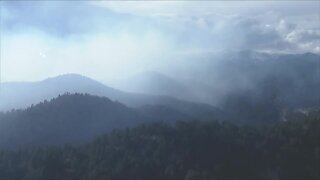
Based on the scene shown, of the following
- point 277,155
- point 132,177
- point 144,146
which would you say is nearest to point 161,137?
point 144,146

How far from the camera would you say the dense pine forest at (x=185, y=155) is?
13325cm

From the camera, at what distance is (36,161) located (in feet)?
504

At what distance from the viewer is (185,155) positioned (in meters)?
138

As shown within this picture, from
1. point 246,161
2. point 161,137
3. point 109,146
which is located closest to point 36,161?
point 109,146

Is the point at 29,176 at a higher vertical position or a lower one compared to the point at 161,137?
lower

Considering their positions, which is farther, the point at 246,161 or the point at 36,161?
the point at 36,161

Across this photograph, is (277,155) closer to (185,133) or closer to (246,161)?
(246,161)

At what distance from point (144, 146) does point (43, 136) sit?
59.9m

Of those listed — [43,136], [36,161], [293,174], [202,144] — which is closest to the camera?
[293,174]

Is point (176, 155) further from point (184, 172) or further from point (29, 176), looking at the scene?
point (29, 176)

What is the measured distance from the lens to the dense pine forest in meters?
133

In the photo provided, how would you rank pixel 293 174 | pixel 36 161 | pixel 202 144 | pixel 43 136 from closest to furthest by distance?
pixel 293 174 → pixel 202 144 → pixel 36 161 → pixel 43 136

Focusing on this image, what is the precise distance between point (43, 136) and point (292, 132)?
248ft

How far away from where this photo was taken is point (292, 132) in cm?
14888
